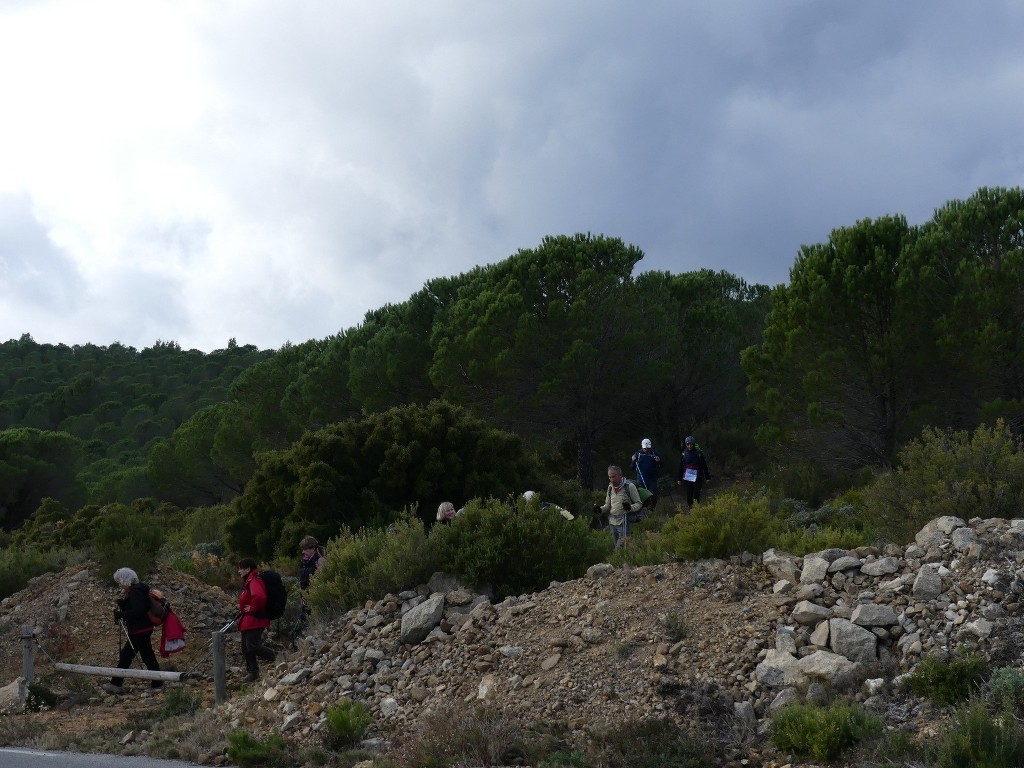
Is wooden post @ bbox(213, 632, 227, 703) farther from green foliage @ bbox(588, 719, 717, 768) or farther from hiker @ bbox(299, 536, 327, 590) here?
green foliage @ bbox(588, 719, 717, 768)

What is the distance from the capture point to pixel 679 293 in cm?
3456

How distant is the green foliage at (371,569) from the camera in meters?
11.7

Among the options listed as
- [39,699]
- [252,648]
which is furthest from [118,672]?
[252,648]

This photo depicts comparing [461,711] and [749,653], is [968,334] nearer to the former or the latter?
[749,653]

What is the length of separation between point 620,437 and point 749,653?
2459 cm

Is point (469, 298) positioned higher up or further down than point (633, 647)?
higher up

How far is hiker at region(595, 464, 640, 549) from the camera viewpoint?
14.5 m

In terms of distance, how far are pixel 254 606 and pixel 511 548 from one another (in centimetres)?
304

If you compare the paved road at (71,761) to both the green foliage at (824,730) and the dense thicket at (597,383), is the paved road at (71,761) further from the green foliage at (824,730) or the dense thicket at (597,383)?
the dense thicket at (597,383)

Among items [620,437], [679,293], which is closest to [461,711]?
[620,437]

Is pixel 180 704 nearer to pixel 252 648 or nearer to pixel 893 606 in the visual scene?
pixel 252 648

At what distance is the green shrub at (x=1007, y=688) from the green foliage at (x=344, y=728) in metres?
5.02

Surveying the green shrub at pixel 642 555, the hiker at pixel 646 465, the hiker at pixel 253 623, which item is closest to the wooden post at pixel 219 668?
the hiker at pixel 253 623

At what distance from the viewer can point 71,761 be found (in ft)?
29.2
